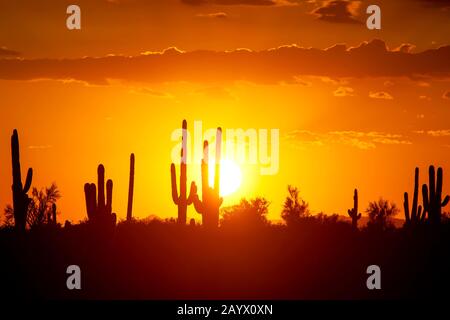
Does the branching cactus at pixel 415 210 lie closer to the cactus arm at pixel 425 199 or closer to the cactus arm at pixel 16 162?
the cactus arm at pixel 425 199

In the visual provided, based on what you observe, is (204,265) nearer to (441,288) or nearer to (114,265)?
(114,265)

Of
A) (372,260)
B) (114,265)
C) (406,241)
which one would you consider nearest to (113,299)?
(114,265)

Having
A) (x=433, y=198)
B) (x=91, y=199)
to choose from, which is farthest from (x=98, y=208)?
(x=433, y=198)

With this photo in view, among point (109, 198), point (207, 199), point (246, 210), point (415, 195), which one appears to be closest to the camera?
point (109, 198)

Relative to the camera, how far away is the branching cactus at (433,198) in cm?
3822

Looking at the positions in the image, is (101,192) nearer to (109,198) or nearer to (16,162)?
(109,198)

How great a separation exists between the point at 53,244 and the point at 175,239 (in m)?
4.43

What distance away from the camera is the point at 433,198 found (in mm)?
38500

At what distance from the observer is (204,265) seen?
3127cm

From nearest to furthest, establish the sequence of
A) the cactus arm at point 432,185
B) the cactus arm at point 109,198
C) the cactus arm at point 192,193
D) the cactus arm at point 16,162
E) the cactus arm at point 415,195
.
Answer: the cactus arm at point 109,198 → the cactus arm at point 16,162 → the cactus arm at point 192,193 → the cactus arm at point 432,185 → the cactus arm at point 415,195

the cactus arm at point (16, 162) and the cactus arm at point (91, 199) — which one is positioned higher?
the cactus arm at point (16, 162)

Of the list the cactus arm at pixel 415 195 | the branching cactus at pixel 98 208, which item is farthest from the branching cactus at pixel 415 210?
the branching cactus at pixel 98 208
